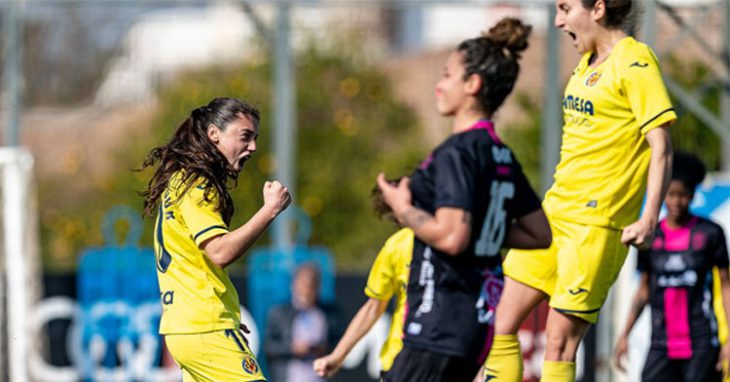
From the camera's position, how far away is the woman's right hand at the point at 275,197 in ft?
17.6

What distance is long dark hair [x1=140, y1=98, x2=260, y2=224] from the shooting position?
5.73 m

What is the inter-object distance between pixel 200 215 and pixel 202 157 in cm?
28

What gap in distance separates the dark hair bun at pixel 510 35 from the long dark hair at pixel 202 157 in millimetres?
1208

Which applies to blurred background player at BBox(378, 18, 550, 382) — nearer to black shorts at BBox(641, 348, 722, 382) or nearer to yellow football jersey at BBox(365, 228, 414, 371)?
yellow football jersey at BBox(365, 228, 414, 371)

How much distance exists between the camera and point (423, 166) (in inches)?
207

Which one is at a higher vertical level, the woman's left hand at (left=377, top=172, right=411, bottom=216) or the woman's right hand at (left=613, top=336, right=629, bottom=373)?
the woman's left hand at (left=377, top=172, right=411, bottom=216)

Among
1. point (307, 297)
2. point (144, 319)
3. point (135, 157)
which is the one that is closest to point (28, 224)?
point (144, 319)

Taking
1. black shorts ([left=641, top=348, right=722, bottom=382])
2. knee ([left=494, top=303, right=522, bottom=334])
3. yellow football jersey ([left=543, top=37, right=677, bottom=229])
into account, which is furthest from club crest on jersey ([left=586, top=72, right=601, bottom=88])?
black shorts ([left=641, top=348, right=722, bottom=382])

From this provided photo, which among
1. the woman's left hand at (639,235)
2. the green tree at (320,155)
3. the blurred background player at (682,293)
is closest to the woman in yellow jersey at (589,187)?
the woman's left hand at (639,235)

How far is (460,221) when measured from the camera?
500 centimetres

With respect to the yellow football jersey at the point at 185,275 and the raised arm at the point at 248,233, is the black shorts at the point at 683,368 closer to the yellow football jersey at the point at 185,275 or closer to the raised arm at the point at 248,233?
the yellow football jersey at the point at 185,275

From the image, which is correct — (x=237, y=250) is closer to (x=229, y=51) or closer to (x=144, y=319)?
(x=144, y=319)

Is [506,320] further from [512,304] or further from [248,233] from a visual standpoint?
[248,233]

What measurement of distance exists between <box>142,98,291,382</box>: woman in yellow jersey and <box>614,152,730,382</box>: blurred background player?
3345 millimetres
